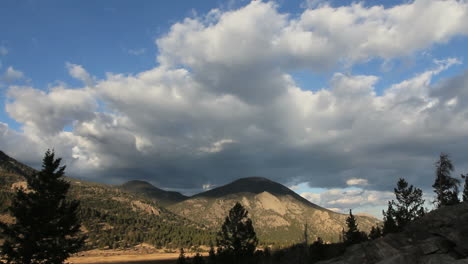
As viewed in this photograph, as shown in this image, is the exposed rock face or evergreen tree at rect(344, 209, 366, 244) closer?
the exposed rock face

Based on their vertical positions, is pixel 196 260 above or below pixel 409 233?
below

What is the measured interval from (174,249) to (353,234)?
13928 centimetres

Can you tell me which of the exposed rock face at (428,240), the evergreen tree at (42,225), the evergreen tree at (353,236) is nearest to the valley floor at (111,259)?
the evergreen tree at (353,236)

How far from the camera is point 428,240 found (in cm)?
3803

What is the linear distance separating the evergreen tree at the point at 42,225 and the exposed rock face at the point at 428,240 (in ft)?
107

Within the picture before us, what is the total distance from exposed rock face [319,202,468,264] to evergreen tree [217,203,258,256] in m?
15.8

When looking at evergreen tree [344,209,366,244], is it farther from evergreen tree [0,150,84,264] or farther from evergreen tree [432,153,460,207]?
evergreen tree [0,150,84,264]

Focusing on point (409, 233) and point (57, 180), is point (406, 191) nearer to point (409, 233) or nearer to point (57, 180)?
point (409, 233)

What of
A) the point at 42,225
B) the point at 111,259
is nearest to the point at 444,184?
the point at 42,225

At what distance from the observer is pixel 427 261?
26.0m

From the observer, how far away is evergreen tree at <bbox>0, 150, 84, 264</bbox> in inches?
916

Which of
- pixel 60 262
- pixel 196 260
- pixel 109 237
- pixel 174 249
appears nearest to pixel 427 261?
pixel 60 262

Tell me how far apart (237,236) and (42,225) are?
3874 centimetres

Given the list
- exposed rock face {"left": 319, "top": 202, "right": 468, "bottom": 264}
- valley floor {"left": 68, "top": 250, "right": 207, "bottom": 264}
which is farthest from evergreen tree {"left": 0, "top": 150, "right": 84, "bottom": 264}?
valley floor {"left": 68, "top": 250, "right": 207, "bottom": 264}
